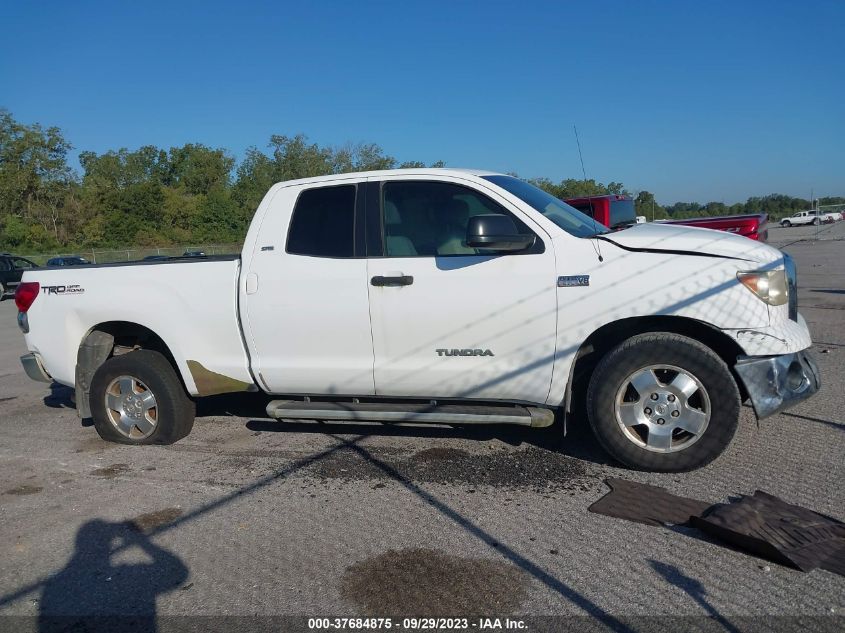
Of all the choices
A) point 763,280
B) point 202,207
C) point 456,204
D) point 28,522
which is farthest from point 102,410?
point 202,207

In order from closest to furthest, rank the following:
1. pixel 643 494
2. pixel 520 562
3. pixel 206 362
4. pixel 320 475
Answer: pixel 520 562, pixel 643 494, pixel 320 475, pixel 206 362

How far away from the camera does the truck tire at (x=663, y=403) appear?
4.47 metres

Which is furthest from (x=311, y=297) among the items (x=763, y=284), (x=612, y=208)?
(x=612, y=208)

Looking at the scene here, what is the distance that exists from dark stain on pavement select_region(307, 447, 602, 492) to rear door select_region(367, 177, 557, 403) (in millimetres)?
483

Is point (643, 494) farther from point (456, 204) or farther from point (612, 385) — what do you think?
point (456, 204)

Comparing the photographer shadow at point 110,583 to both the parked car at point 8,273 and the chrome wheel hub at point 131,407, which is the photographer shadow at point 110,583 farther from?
the parked car at point 8,273

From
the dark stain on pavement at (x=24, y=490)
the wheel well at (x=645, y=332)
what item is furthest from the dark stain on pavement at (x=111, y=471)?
the wheel well at (x=645, y=332)

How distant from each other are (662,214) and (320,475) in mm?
30225

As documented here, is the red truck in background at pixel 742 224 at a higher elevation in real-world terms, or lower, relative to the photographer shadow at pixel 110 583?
higher

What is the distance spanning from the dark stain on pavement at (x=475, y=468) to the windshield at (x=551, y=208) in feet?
5.21

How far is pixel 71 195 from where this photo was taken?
203 ft

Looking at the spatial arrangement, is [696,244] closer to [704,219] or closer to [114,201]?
[704,219]

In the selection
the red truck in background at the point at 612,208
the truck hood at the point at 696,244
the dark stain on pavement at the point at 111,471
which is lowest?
the dark stain on pavement at the point at 111,471

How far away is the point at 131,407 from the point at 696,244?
4479mm
